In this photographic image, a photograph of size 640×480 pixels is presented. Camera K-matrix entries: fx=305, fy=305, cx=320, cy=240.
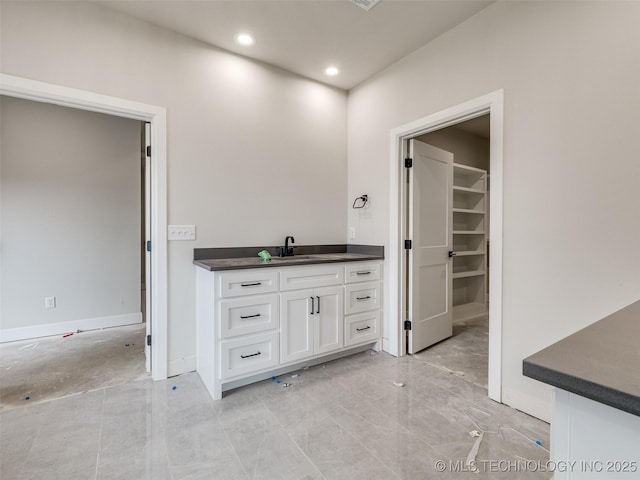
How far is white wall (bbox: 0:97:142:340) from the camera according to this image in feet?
10.6

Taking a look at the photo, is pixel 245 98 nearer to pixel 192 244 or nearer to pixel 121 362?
pixel 192 244

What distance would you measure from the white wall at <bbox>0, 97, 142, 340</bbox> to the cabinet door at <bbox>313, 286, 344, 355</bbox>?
2680 millimetres

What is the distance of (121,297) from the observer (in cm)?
380

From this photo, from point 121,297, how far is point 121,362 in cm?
134

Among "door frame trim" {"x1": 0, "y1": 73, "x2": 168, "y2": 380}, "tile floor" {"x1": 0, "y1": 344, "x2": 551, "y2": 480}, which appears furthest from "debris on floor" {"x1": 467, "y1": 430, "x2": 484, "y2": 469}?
"door frame trim" {"x1": 0, "y1": 73, "x2": 168, "y2": 380}

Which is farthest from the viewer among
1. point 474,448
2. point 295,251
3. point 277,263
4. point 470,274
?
point 470,274

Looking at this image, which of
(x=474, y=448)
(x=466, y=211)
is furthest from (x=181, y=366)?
(x=466, y=211)

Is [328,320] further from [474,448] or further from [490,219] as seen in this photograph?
[490,219]

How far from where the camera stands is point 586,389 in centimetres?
53

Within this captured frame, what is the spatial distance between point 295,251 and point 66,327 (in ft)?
9.20

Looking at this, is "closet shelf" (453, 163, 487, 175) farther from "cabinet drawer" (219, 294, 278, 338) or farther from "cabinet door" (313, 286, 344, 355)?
"cabinet drawer" (219, 294, 278, 338)

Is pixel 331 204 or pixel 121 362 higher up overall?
pixel 331 204

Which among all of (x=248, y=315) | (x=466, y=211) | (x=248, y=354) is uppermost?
(x=466, y=211)

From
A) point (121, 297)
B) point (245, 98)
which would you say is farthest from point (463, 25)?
point (121, 297)
